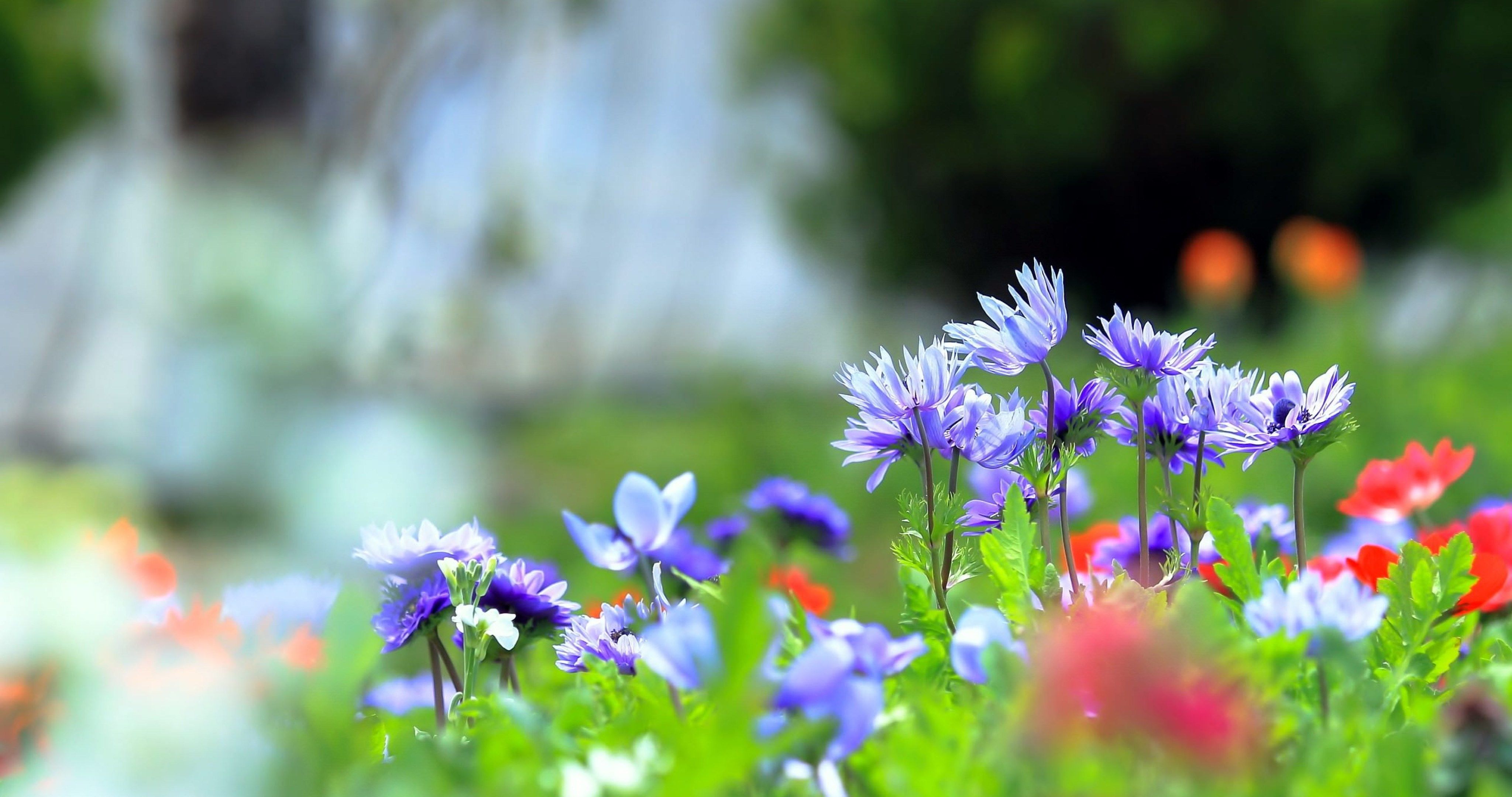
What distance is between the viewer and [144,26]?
4215 millimetres

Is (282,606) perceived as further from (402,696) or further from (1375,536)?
(1375,536)

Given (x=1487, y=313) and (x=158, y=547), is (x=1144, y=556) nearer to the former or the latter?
(x=158, y=547)

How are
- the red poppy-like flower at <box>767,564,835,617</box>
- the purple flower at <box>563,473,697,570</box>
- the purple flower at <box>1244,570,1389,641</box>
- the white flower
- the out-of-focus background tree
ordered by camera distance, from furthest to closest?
the out-of-focus background tree < the red poppy-like flower at <box>767,564,835,617</box> < the purple flower at <box>563,473,697,570</box> < the white flower < the purple flower at <box>1244,570,1389,641</box>

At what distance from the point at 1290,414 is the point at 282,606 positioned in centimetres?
70

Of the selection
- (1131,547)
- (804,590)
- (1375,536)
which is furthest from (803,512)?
(1375,536)

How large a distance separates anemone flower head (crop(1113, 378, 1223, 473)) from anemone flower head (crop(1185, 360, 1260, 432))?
0.02m

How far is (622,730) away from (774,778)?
8 centimetres

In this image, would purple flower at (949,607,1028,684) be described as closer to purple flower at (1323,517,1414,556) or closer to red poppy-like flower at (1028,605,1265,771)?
red poppy-like flower at (1028,605,1265,771)

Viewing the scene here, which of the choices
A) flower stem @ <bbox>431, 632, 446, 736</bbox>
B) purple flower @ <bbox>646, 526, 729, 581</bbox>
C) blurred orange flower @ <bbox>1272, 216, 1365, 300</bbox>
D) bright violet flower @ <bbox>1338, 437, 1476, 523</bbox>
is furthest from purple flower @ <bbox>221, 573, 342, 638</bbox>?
blurred orange flower @ <bbox>1272, 216, 1365, 300</bbox>

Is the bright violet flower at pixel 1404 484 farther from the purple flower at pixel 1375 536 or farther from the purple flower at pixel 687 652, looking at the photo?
the purple flower at pixel 687 652

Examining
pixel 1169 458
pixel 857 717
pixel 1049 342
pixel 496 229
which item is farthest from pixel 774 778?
pixel 496 229

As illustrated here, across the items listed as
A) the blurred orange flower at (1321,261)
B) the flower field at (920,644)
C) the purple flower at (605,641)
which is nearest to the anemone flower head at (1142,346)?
the flower field at (920,644)

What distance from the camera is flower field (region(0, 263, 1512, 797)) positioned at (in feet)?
1.49

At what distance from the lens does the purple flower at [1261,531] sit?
85cm
